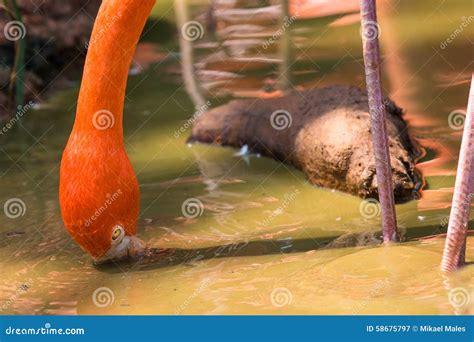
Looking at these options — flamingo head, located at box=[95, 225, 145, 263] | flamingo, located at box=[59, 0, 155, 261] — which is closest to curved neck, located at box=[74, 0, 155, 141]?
flamingo, located at box=[59, 0, 155, 261]

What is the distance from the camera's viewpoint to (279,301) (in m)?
3.64

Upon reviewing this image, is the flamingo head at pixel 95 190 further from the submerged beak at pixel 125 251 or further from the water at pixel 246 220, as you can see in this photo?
the water at pixel 246 220

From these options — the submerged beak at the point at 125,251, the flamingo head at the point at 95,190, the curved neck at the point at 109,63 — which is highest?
the curved neck at the point at 109,63

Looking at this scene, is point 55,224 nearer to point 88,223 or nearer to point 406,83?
point 88,223

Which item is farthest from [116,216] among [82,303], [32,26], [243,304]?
[32,26]

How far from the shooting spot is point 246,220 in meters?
4.71

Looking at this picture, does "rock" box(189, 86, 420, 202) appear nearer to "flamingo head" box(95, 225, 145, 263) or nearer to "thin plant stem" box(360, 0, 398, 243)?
"thin plant stem" box(360, 0, 398, 243)

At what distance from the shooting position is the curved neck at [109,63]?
13.1 ft

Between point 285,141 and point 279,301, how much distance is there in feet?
6.77

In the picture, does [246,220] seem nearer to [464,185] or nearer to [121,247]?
[121,247]

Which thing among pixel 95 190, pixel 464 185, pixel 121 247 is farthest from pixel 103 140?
pixel 464 185

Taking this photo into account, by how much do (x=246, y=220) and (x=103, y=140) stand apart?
3.16ft

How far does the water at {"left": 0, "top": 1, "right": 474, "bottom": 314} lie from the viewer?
3.69 meters

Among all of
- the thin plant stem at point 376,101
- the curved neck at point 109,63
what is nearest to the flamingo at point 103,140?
the curved neck at point 109,63
